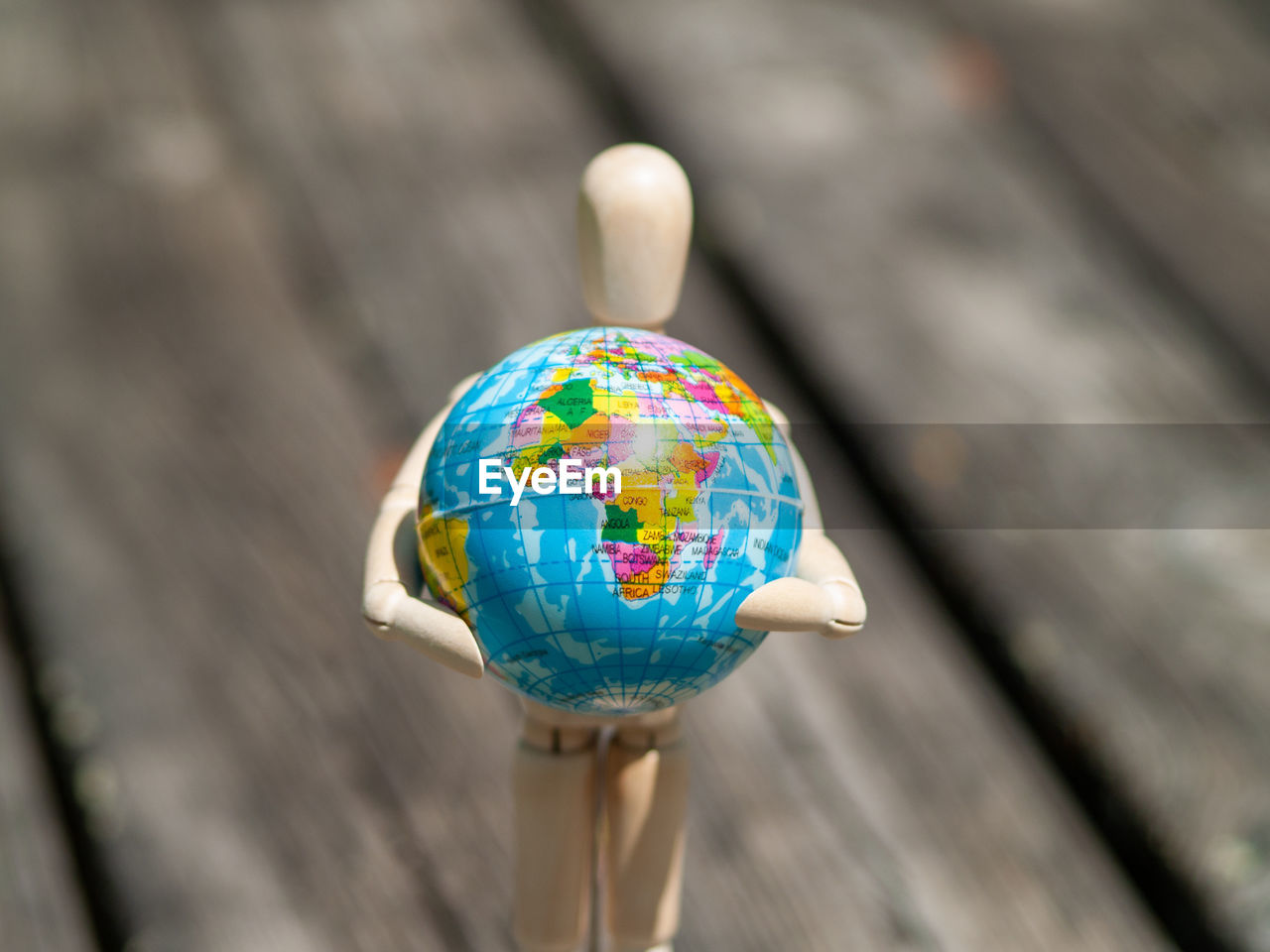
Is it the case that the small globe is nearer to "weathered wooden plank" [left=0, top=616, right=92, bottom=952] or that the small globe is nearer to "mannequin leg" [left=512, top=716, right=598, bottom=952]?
"mannequin leg" [left=512, top=716, right=598, bottom=952]

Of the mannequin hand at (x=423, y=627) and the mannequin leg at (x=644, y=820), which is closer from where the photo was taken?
the mannequin hand at (x=423, y=627)

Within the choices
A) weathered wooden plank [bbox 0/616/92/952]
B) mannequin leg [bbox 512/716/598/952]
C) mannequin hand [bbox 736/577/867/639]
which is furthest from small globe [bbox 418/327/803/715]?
weathered wooden plank [bbox 0/616/92/952]

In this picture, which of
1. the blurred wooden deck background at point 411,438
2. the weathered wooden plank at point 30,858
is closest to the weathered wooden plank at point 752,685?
the blurred wooden deck background at point 411,438

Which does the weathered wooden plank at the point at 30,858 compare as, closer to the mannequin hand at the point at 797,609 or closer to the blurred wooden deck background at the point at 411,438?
the blurred wooden deck background at the point at 411,438

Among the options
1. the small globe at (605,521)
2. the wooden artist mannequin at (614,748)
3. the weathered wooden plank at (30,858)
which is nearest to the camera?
the small globe at (605,521)

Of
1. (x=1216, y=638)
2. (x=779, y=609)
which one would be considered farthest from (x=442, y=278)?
(x=1216, y=638)

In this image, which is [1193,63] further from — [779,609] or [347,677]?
[347,677]

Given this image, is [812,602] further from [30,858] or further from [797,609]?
[30,858]
